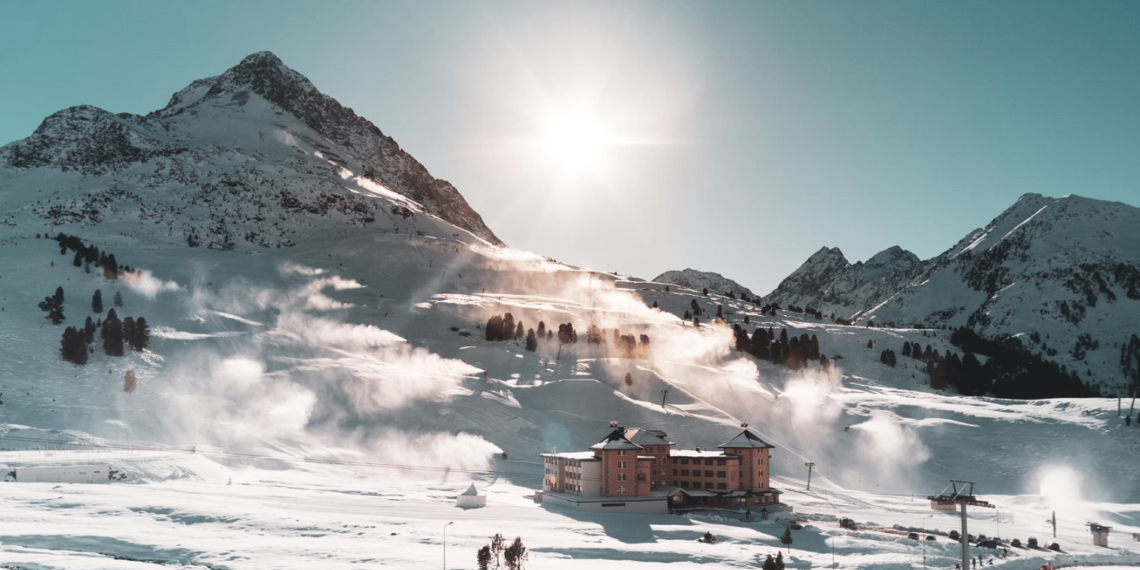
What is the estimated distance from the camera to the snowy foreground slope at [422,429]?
5272cm

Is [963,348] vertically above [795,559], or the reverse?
[963,348]

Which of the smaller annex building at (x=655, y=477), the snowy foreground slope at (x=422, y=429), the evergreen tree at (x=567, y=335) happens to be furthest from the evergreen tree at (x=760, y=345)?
the smaller annex building at (x=655, y=477)

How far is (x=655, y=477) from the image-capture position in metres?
77.7

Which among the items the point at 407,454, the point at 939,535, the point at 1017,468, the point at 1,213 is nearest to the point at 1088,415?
the point at 1017,468

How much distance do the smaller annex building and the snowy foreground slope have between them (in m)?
3.47

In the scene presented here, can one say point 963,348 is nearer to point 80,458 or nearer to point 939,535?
point 939,535

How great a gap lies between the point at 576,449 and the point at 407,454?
723 inches

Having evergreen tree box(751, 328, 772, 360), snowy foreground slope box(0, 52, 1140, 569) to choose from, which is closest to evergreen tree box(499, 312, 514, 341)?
snowy foreground slope box(0, 52, 1140, 569)

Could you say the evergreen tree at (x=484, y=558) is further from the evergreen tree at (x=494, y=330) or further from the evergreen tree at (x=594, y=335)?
the evergreen tree at (x=594, y=335)

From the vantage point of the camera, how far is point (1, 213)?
6796 inches

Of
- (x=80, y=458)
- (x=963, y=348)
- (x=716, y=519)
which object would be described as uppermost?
(x=963, y=348)

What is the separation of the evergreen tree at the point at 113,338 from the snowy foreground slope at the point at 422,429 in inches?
59.7

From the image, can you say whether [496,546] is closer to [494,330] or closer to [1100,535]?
[1100,535]

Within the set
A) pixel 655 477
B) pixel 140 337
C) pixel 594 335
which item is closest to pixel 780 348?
pixel 594 335
